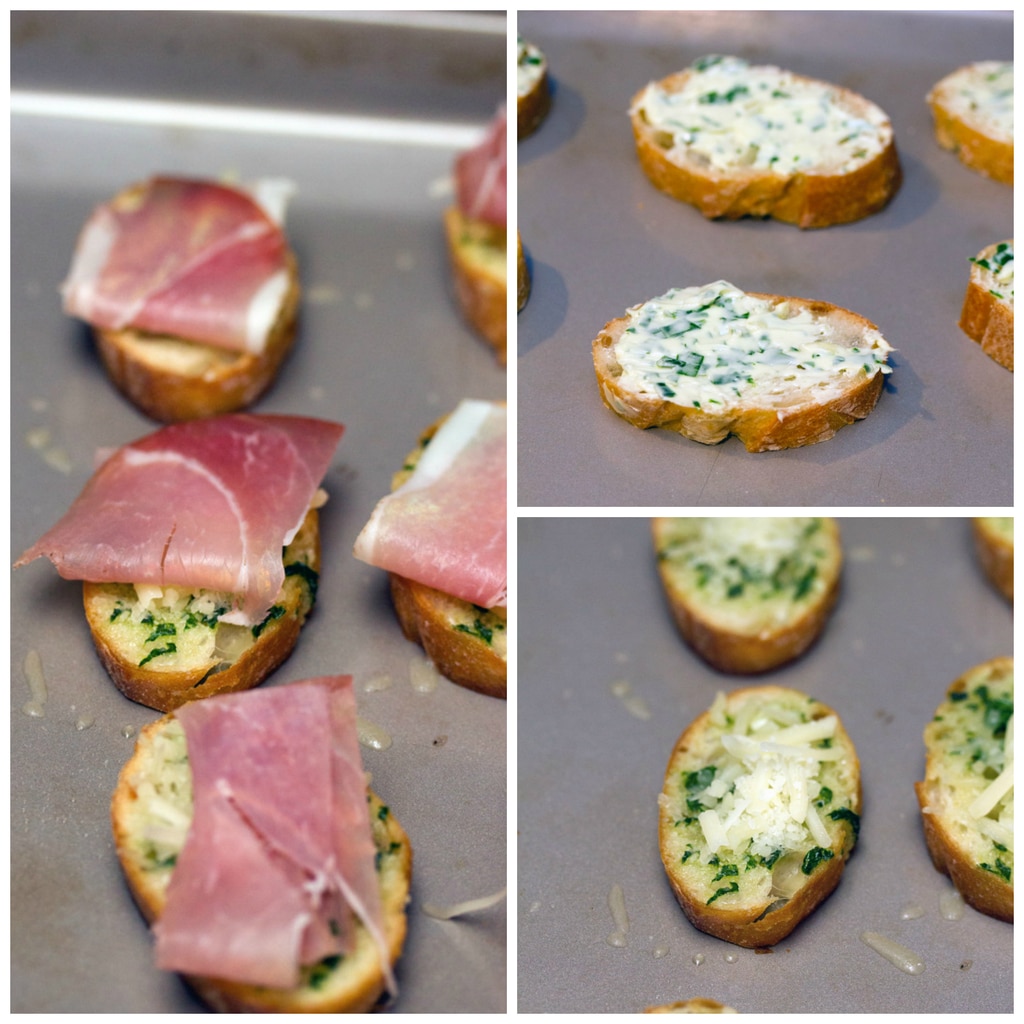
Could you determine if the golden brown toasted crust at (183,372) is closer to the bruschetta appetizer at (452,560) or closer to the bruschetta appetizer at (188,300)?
the bruschetta appetizer at (188,300)

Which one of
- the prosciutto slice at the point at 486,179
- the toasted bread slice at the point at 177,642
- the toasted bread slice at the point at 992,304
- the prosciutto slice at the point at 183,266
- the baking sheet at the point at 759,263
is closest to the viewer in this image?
the toasted bread slice at the point at 177,642

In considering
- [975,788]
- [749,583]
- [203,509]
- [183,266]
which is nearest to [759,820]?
[975,788]

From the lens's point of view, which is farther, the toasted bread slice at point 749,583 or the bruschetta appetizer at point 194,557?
the toasted bread slice at point 749,583

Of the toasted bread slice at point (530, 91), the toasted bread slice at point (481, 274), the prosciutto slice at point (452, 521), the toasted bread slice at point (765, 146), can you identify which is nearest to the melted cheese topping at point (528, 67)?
the toasted bread slice at point (530, 91)

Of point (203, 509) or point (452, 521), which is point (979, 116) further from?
point (203, 509)

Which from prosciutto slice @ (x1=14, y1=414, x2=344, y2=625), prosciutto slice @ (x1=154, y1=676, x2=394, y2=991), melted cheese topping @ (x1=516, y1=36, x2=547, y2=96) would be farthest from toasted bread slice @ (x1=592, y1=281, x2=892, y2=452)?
prosciutto slice @ (x1=154, y1=676, x2=394, y2=991)
